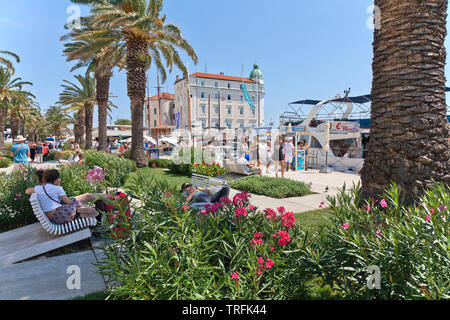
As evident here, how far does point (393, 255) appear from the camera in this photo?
7.12ft

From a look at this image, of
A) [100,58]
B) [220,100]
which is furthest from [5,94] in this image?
[220,100]

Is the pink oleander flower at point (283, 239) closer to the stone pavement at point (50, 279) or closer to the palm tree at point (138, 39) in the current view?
the stone pavement at point (50, 279)

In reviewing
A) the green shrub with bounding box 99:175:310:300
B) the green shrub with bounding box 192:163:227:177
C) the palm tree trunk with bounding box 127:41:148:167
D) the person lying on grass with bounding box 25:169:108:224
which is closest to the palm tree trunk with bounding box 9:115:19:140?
the palm tree trunk with bounding box 127:41:148:167

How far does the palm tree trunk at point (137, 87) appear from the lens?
16.3 meters

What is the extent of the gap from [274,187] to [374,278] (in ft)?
22.0

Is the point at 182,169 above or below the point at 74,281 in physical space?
above

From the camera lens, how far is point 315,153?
19875mm

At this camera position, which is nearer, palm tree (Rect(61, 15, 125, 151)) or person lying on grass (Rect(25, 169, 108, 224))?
person lying on grass (Rect(25, 169, 108, 224))

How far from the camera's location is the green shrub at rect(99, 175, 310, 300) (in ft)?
7.11

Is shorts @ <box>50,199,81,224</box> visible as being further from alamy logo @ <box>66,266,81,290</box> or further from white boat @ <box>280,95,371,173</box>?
white boat @ <box>280,95,371,173</box>

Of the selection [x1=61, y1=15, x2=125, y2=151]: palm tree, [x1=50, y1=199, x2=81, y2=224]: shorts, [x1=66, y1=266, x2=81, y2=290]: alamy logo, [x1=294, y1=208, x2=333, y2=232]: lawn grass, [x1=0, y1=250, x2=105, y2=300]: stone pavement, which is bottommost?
[x1=0, y1=250, x2=105, y2=300]: stone pavement

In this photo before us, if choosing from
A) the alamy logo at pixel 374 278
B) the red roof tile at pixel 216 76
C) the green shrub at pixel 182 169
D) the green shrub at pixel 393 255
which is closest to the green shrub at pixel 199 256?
the green shrub at pixel 393 255

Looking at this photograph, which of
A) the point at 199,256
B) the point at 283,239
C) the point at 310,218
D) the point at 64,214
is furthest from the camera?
the point at 310,218

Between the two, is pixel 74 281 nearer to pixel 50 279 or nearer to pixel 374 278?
pixel 50 279
